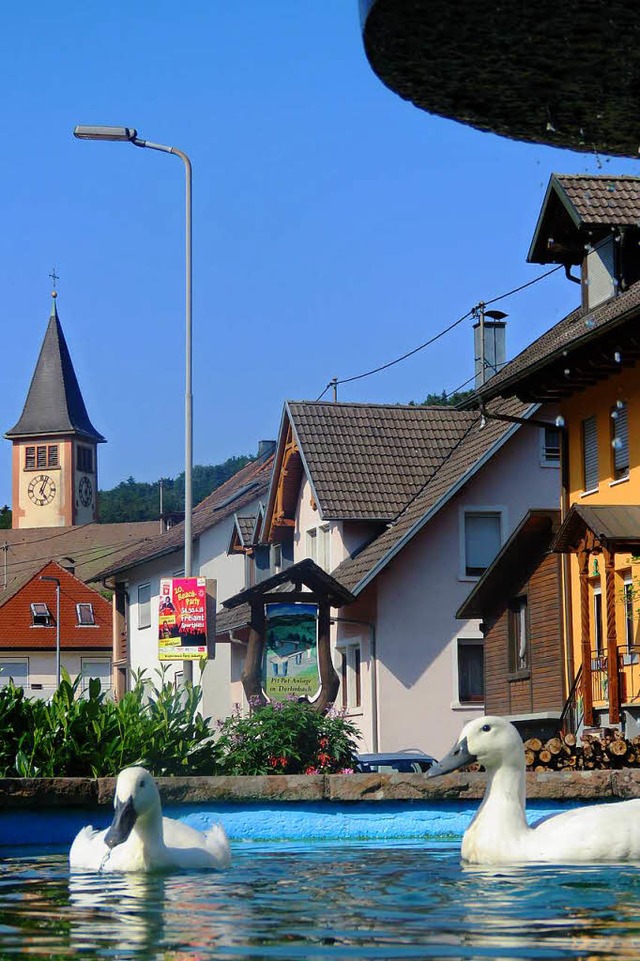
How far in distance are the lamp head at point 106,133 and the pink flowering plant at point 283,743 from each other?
1415 centimetres

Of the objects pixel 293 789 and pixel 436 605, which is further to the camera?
pixel 436 605

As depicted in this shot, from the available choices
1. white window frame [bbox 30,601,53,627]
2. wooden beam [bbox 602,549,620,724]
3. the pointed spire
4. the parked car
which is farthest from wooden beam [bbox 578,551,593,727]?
the pointed spire

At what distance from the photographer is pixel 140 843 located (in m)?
9.68

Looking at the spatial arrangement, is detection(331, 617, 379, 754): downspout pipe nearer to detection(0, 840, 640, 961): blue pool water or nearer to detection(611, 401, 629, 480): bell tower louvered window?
detection(611, 401, 629, 480): bell tower louvered window

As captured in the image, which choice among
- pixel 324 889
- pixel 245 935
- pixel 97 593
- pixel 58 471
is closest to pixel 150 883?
pixel 324 889

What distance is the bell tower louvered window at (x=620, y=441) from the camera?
29.5m

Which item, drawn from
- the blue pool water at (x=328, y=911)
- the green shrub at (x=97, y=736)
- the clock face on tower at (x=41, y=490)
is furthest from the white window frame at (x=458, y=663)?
the clock face on tower at (x=41, y=490)

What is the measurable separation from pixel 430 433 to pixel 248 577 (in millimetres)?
13034

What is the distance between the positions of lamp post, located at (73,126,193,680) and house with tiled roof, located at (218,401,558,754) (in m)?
10.2

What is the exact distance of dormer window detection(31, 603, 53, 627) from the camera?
98.1m

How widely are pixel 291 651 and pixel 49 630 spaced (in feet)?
239

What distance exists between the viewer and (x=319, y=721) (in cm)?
1554

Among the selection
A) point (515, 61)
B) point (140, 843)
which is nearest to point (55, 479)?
point (140, 843)

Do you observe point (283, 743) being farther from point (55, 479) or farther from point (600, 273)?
point (55, 479)
